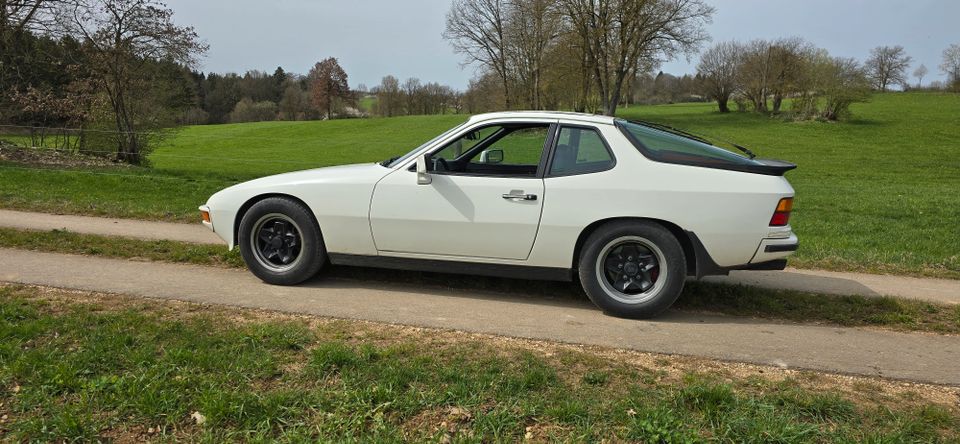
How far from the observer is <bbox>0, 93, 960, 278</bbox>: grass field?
29.0ft

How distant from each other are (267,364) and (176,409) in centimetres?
55

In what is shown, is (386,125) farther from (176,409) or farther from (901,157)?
(176,409)

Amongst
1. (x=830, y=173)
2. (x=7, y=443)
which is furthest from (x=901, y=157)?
(x=7, y=443)

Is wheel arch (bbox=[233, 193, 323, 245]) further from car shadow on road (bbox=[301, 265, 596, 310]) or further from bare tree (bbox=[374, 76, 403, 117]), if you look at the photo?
bare tree (bbox=[374, 76, 403, 117])

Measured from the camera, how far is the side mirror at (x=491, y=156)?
5559 mm

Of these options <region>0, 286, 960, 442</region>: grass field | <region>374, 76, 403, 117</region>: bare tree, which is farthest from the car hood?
<region>374, 76, 403, 117</region>: bare tree

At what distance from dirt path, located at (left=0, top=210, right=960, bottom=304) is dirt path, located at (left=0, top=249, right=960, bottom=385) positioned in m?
1.20

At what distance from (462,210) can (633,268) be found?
1.40 metres

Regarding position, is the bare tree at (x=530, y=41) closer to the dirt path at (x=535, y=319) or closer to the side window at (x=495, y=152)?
the side window at (x=495, y=152)

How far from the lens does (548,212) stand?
4711mm

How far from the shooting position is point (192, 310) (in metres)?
4.45

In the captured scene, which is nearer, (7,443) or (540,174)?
(7,443)

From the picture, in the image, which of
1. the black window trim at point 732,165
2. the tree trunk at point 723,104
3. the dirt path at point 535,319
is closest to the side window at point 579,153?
the black window trim at point 732,165

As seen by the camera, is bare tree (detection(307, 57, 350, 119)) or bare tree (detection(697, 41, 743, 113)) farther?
bare tree (detection(307, 57, 350, 119))
